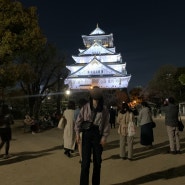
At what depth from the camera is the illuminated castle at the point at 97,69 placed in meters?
69.0

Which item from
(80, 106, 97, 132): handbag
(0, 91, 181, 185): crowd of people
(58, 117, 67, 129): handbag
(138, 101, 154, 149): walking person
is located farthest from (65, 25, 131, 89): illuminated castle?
(80, 106, 97, 132): handbag

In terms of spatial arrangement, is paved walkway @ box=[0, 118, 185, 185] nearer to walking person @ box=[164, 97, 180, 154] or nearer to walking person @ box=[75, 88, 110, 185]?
walking person @ box=[164, 97, 180, 154]

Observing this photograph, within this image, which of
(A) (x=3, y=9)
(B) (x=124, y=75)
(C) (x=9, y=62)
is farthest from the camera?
(B) (x=124, y=75)

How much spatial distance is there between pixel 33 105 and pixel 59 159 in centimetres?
2305

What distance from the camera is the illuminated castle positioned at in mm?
69000

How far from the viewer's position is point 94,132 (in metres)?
6.12

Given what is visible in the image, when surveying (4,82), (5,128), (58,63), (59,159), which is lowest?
(59,159)

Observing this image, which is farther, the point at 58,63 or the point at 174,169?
the point at 58,63

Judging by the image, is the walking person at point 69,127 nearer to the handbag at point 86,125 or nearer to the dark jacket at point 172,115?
the dark jacket at point 172,115

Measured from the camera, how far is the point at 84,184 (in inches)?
240

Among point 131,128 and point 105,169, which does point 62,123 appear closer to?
point 131,128

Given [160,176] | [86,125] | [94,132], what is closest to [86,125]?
[86,125]

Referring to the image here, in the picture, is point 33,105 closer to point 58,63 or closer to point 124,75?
point 58,63

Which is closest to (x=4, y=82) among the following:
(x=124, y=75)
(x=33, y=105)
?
(x=33, y=105)
